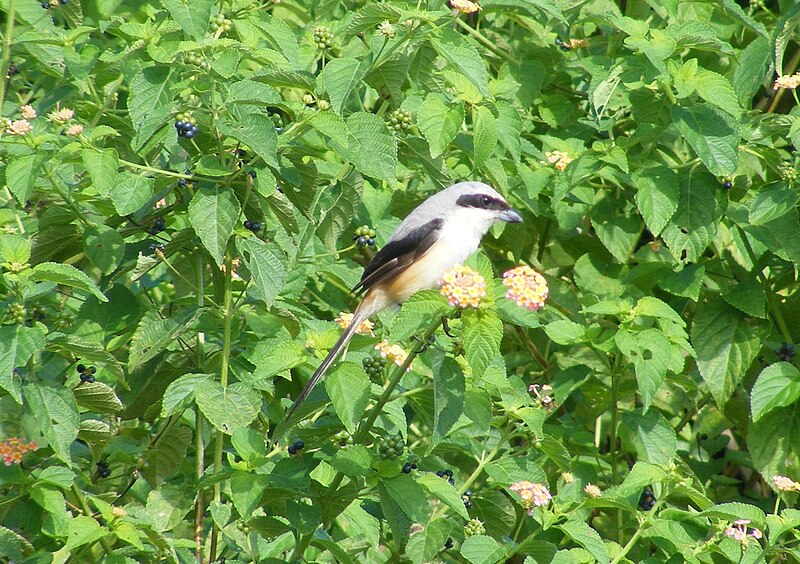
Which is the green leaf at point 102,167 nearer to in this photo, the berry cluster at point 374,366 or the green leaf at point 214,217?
the green leaf at point 214,217

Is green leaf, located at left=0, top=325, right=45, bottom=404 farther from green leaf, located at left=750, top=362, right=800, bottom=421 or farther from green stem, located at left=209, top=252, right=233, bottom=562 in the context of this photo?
green leaf, located at left=750, top=362, right=800, bottom=421

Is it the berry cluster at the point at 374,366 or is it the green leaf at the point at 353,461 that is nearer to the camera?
the green leaf at the point at 353,461

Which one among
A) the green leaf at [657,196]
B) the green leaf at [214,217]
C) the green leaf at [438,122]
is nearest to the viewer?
the green leaf at [214,217]

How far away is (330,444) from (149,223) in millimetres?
1206

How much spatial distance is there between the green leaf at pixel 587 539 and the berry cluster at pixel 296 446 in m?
0.94

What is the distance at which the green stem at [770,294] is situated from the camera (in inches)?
198

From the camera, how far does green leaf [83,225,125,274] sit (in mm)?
3883

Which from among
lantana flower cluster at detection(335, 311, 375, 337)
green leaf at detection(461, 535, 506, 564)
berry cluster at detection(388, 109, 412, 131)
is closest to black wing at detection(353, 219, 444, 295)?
lantana flower cluster at detection(335, 311, 375, 337)

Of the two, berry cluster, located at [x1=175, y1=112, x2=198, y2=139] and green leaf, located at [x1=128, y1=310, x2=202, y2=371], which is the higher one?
berry cluster, located at [x1=175, y1=112, x2=198, y2=139]

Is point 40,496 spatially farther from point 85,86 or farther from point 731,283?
point 731,283

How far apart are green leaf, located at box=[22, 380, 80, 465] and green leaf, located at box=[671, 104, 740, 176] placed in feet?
8.72

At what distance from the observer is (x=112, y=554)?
348 centimetres

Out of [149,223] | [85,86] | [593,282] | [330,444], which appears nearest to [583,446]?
[593,282]

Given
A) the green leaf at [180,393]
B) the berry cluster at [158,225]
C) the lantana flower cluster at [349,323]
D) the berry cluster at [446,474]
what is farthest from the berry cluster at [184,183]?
the berry cluster at [446,474]
